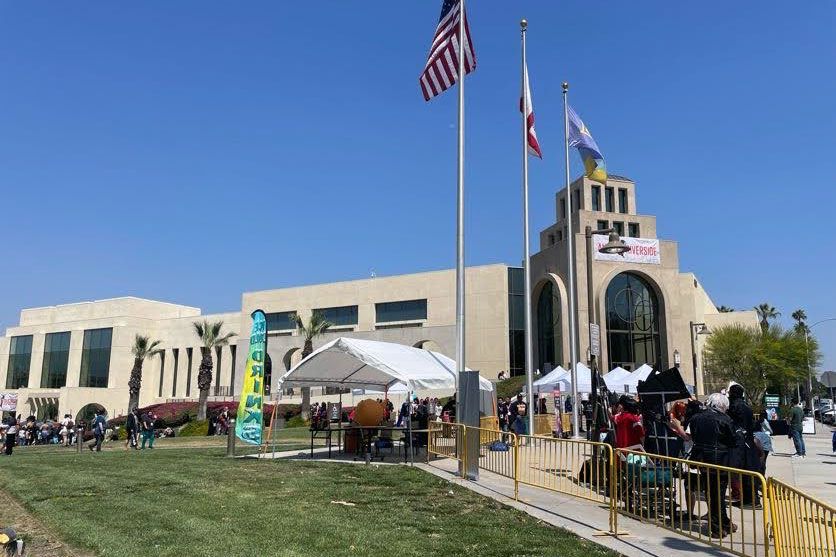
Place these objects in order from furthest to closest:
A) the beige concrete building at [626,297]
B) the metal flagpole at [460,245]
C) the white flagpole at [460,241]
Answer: the beige concrete building at [626,297]
the white flagpole at [460,241]
the metal flagpole at [460,245]

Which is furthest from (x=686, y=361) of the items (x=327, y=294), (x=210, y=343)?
(x=210, y=343)

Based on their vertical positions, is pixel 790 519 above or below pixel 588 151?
below

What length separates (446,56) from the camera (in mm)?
17000

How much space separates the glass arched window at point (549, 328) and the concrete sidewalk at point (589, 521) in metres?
37.0

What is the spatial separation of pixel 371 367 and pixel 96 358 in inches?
2335

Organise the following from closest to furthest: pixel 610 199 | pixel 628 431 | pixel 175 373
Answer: pixel 628 431
pixel 610 199
pixel 175 373

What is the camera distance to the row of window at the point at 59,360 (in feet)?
226

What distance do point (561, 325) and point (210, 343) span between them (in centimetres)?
2725

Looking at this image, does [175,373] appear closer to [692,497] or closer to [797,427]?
[797,427]

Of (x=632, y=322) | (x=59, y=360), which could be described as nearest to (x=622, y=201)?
(x=632, y=322)

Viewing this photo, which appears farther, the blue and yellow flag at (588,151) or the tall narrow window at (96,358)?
the tall narrow window at (96,358)

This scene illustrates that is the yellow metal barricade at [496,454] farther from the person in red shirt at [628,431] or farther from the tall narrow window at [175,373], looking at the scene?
the tall narrow window at [175,373]

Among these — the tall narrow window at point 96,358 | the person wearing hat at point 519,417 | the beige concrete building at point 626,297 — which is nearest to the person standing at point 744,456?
the person wearing hat at point 519,417

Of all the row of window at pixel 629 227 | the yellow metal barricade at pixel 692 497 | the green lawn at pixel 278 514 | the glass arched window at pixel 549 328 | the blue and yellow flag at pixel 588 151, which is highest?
the row of window at pixel 629 227
